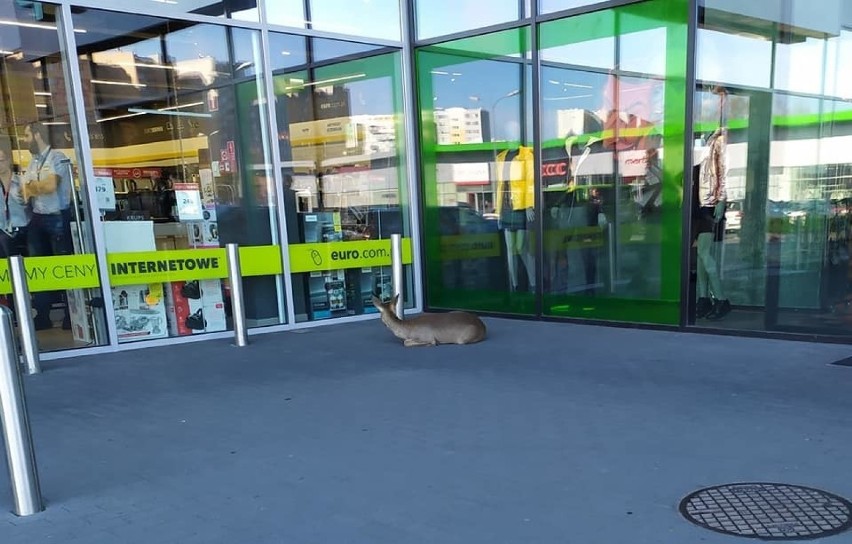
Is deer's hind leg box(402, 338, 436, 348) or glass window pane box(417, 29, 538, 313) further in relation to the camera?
glass window pane box(417, 29, 538, 313)

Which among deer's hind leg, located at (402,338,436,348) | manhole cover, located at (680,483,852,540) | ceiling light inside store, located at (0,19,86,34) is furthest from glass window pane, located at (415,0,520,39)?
manhole cover, located at (680,483,852,540)

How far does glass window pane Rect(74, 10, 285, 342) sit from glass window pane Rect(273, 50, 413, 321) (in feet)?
1.22

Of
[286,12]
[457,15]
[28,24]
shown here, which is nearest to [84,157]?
[28,24]

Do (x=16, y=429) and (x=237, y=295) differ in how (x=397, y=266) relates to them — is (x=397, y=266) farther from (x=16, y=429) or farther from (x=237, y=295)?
(x=16, y=429)

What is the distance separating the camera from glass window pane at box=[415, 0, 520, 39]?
308 inches

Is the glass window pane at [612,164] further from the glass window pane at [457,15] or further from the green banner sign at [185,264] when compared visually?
the green banner sign at [185,264]

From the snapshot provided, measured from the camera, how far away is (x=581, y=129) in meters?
7.52

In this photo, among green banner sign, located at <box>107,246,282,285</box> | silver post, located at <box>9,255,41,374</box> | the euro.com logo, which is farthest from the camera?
the euro.com logo

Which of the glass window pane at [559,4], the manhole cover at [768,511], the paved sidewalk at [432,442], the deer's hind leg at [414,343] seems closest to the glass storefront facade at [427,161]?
the glass window pane at [559,4]

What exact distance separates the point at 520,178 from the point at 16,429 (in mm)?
6278

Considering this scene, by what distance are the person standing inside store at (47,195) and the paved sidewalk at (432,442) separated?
141 cm

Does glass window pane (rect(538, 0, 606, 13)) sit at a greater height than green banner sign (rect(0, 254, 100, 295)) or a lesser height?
greater

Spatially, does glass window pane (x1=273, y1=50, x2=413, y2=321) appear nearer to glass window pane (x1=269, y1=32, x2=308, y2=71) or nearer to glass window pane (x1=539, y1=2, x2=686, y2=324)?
glass window pane (x1=269, y1=32, x2=308, y2=71)

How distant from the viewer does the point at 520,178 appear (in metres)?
8.05
